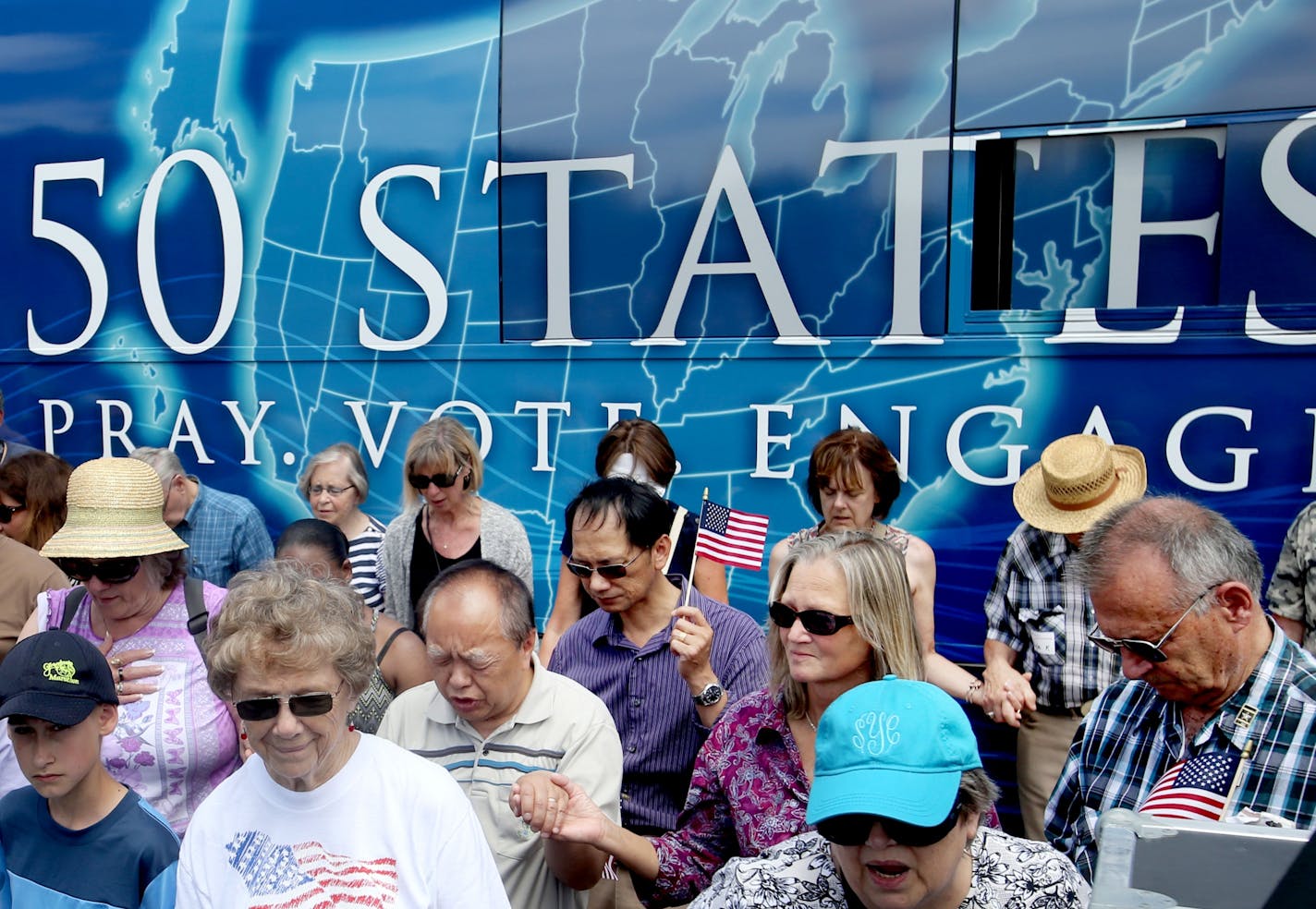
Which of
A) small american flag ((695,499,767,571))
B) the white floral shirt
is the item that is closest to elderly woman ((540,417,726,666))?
small american flag ((695,499,767,571))

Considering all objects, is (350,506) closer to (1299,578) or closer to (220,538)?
(220,538)

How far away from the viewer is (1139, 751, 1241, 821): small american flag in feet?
6.09

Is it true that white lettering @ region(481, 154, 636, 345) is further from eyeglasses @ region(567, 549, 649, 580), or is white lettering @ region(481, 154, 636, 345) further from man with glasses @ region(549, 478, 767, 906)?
eyeglasses @ region(567, 549, 649, 580)

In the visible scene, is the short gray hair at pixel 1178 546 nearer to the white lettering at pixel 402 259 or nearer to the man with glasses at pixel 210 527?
the white lettering at pixel 402 259

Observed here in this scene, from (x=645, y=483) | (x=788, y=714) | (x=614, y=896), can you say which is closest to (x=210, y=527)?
(x=645, y=483)

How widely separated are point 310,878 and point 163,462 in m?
3.14

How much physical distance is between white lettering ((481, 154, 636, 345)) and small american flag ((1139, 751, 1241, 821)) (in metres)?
3.05

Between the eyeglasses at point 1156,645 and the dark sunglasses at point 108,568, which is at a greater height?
the eyeglasses at point 1156,645

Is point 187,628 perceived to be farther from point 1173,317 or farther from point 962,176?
point 1173,317

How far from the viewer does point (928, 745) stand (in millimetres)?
1713

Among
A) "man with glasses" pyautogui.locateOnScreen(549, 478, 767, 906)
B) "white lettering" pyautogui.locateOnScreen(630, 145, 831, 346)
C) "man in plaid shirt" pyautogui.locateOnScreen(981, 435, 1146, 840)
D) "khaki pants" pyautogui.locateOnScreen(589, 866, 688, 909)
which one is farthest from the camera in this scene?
"white lettering" pyautogui.locateOnScreen(630, 145, 831, 346)

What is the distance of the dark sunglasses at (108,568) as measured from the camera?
289 cm

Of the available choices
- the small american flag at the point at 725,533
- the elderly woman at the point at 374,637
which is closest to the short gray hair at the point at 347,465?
the elderly woman at the point at 374,637

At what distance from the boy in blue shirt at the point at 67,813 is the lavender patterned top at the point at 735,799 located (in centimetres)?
105
